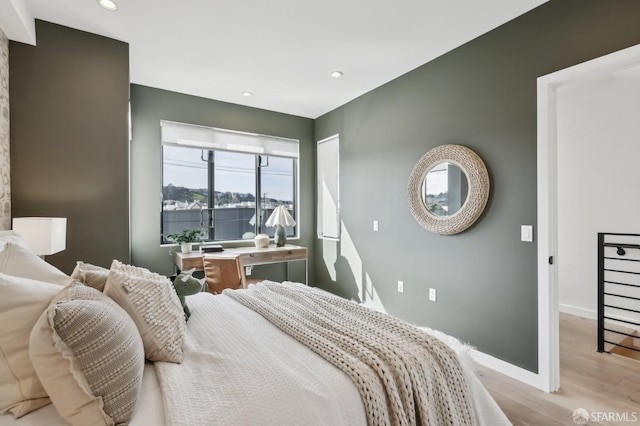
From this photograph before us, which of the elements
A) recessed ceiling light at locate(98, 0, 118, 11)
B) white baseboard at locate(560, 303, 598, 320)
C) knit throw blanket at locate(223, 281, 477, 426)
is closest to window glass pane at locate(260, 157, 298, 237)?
recessed ceiling light at locate(98, 0, 118, 11)

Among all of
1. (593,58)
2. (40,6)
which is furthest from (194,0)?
(593,58)

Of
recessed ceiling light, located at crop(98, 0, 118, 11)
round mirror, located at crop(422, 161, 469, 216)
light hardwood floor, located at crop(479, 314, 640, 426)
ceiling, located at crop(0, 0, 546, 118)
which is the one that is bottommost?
light hardwood floor, located at crop(479, 314, 640, 426)

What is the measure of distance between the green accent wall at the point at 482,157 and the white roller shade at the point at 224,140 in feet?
4.18

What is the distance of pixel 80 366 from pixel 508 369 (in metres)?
2.71

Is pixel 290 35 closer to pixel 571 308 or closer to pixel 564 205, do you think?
pixel 564 205

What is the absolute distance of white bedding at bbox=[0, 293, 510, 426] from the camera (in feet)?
2.96

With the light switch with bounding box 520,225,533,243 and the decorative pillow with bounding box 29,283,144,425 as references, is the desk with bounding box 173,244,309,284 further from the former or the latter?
the light switch with bounding box 520,225,533,243

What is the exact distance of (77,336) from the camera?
2.83ft

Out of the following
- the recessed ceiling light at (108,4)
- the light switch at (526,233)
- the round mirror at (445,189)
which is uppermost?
the recessed ceiling light at (108,4)

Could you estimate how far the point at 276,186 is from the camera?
15.1 feet

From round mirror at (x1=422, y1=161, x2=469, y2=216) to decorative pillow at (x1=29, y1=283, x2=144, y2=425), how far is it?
103 inches

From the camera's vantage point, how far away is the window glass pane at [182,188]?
3781 mm

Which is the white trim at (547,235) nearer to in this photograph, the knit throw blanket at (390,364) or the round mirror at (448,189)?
the round mirror at (448,189)

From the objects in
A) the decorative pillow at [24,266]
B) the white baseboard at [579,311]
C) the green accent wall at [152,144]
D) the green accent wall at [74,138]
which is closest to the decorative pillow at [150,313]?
the decorative pillow at [24,266]
